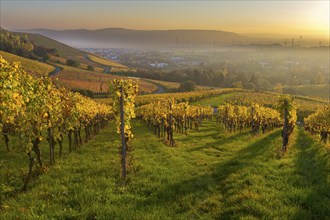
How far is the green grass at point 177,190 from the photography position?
35.4ft

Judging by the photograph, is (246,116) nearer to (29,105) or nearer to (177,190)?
(177,190)

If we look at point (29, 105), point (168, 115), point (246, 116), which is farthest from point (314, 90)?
point (29, 105)

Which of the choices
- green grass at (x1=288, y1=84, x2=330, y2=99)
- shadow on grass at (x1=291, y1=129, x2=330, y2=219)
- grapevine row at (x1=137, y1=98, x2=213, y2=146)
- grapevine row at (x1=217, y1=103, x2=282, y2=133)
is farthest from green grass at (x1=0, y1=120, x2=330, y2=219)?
green grass at (x1=288, y1=84, x2=330, y2=99)

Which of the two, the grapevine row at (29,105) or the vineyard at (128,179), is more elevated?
the grapevine row at (29,105)

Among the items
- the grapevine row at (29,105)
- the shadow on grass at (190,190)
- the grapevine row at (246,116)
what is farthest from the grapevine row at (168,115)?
the shadow on grass at (190,190)

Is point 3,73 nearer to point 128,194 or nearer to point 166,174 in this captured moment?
point 128,194

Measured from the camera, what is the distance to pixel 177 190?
546 inches

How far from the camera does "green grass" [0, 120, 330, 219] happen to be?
10.8 metres

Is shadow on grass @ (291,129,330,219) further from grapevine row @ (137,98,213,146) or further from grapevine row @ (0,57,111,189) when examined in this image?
grapevine row @ (137,98,213,146)

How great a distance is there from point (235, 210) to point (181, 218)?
218 centimetres

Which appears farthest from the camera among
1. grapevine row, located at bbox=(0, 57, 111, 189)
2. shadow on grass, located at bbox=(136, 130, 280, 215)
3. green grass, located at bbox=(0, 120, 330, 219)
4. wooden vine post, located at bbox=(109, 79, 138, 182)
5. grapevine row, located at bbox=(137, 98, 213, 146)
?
grapevine row, located at bbox=(137, 98, 213, 146)

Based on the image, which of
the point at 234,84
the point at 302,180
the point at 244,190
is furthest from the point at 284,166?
the point at 234,84

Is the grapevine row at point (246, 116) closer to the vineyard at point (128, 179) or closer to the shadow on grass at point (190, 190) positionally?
the vineyard at point (128, 179)

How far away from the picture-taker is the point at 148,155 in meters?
21.6
